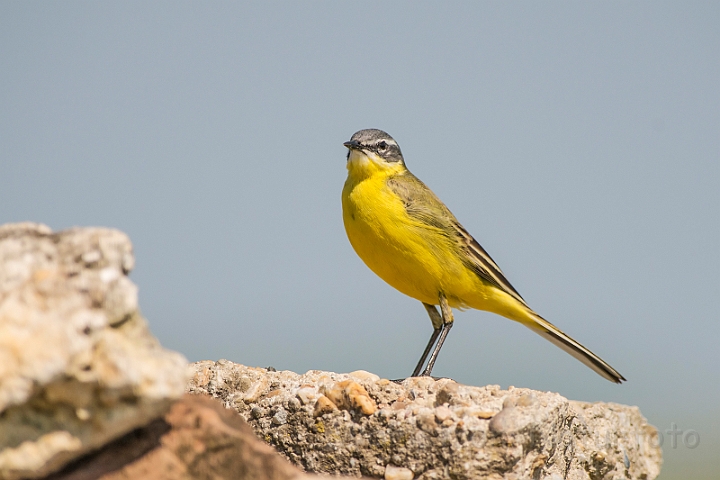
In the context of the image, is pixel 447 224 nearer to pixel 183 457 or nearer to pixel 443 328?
pixel 443 328

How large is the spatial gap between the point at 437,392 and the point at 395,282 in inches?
130

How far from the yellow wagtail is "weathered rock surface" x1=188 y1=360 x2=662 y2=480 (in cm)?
238

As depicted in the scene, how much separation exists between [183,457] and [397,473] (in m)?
1.79

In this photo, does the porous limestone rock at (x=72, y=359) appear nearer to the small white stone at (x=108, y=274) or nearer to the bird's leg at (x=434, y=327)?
the small white stone at (x=108, y=274)

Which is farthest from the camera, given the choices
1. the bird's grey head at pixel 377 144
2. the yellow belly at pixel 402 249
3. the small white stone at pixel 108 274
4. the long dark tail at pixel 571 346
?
the bird's grey head at pixel 377 144

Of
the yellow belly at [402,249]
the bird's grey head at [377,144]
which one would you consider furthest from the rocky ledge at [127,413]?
the bird's grey head at [377,144]

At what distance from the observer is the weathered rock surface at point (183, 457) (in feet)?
10.9

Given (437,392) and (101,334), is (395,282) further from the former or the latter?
(101,334)

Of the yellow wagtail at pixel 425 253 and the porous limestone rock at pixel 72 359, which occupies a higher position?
the yellow wagtail at pixel 425 253

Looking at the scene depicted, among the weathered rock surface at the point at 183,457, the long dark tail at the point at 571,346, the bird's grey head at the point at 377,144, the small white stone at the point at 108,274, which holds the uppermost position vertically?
the bird's grey head at the point at 377,144

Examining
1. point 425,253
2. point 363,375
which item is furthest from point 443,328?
point 363,375

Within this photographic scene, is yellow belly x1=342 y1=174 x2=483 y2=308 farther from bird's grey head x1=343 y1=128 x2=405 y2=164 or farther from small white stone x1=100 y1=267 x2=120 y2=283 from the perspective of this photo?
small white stone x1=100 y1=267 x2=120 y2=283

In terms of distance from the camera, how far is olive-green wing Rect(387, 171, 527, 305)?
850 cm

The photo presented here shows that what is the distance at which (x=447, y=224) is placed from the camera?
8.62m
